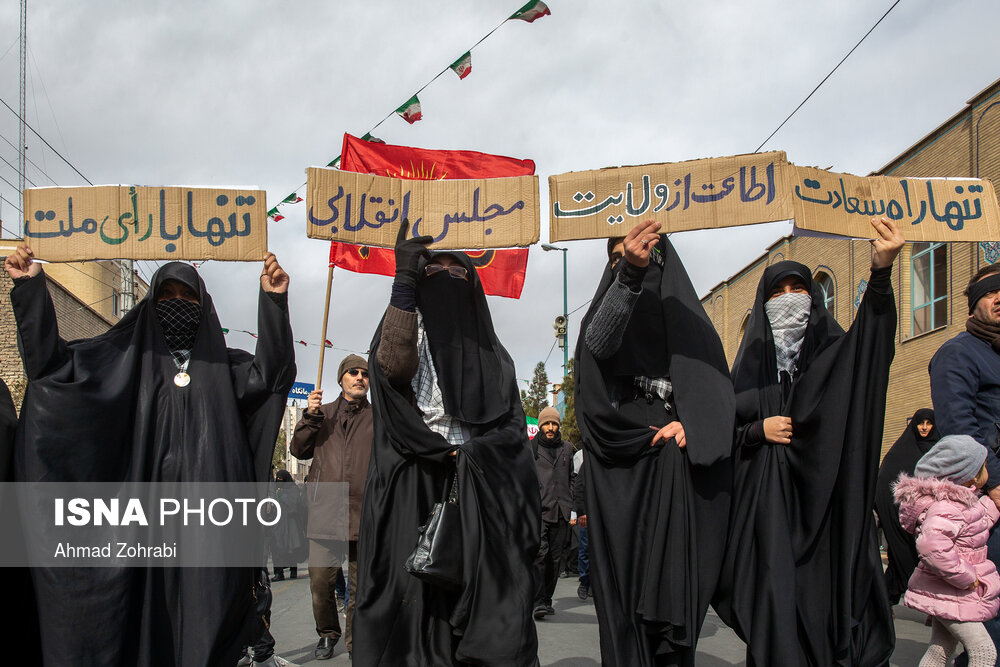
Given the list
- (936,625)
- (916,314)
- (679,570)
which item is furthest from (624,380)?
(916,314)

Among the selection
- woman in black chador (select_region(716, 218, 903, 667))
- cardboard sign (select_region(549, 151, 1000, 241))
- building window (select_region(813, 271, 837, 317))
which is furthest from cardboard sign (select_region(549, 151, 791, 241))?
building window (select_region(813, 271, 837, 317))

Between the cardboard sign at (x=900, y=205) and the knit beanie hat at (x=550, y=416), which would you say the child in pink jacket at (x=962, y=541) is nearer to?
the cardboard sign at (x=900, y=205)

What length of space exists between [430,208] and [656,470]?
5.30 ft

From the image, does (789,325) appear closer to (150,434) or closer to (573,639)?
(150,434)

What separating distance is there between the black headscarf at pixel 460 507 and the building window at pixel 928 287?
14.2 meters

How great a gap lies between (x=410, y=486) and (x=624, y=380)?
1.02 m

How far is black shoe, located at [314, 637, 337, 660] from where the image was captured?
5.96 meters

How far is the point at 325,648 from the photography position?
6000mm

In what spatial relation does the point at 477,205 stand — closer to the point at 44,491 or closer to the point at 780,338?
the point at 780,338

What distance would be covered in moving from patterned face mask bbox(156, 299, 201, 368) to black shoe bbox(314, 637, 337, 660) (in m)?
2.91

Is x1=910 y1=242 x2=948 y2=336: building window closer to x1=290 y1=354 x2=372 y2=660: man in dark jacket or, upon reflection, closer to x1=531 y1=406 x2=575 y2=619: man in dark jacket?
x1=531 y1=406 x2=575 y2=619: man in dark jacket

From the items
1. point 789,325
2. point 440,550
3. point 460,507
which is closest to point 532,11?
point 789,325

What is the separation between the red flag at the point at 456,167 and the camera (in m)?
8.74

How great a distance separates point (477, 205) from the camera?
4.22 metres
